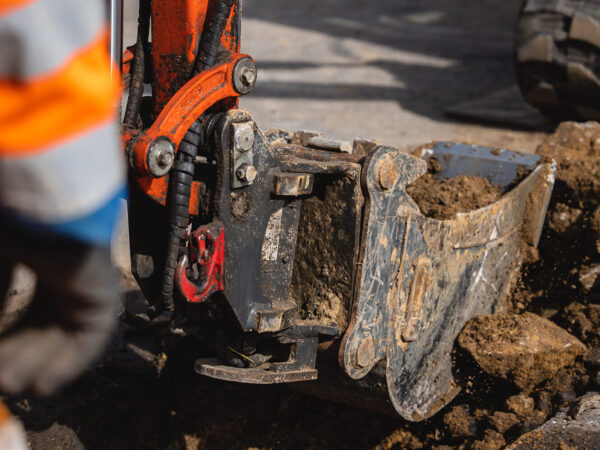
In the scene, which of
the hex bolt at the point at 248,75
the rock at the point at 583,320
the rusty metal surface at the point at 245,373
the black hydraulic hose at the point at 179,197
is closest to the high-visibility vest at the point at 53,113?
the black hydraulic hose at the point at 179,197

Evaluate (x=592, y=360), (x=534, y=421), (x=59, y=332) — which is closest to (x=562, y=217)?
(x=592, y=360)

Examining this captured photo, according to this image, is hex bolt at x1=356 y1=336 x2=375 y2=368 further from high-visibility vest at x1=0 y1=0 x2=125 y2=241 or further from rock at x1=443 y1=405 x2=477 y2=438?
high-visibility vest at x1=0 y1=0 x2=125 y2=241

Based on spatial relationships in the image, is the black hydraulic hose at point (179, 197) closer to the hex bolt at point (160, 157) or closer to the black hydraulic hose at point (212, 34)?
the hex bolt at point (160, 157)

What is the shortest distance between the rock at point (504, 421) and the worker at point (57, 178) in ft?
7.17

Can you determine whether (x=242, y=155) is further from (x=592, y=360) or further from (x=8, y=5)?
(x=592, y=360)

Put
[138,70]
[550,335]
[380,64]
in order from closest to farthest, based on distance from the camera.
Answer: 1. [138,70]
2. [550,335]
3. [380,64]

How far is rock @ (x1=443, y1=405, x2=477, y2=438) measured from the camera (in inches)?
115

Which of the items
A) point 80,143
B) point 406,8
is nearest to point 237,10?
point 80,143

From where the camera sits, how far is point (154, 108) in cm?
218

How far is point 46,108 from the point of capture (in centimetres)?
82

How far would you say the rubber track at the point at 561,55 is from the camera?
18.2 feet

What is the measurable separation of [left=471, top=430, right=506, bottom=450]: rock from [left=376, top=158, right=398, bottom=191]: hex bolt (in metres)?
1.08

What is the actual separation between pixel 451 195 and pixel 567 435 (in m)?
1.14

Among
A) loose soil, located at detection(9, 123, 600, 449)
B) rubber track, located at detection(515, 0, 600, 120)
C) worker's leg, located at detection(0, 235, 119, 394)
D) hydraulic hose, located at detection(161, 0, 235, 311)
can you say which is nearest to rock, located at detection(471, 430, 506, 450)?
loose soil, located at detection(9, 123, 600, 449)
